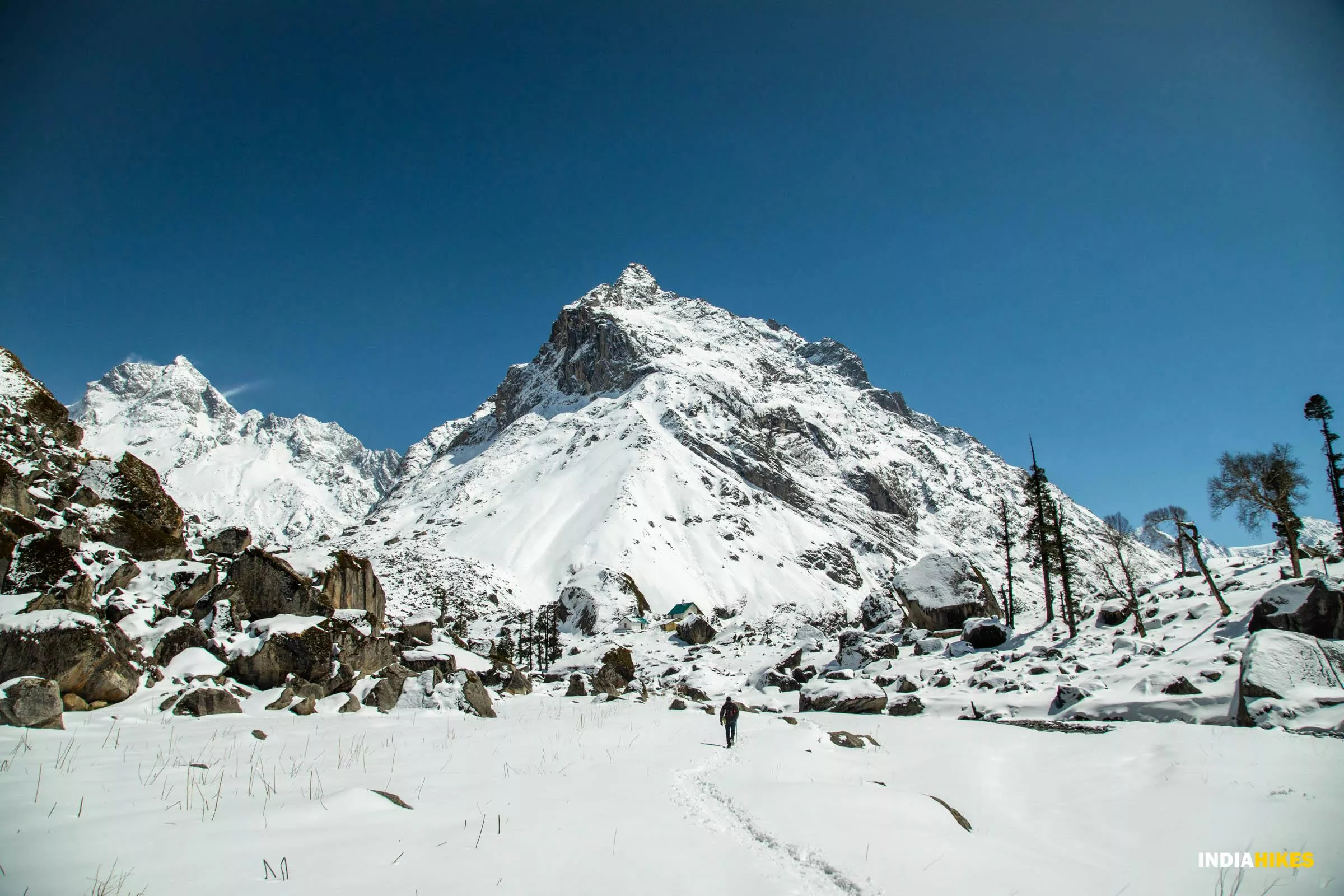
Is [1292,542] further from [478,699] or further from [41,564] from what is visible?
[41,564]

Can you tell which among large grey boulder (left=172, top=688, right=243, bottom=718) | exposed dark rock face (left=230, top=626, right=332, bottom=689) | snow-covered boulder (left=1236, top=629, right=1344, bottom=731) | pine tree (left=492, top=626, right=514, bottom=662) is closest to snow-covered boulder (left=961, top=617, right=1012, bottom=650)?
snow-covered boulder (left=1236, top=629, right=1344, bottom=731)

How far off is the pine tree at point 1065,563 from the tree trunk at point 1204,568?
5.83 m

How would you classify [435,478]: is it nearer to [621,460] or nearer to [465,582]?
[621,460]

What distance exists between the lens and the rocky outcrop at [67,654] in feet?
40.4

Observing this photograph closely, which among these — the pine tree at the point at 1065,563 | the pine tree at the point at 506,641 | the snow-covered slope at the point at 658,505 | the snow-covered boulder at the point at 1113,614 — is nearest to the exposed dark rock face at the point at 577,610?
the snow-covered slope at the point at 658,505

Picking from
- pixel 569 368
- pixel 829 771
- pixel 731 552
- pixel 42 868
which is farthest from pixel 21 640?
pixel 569 368

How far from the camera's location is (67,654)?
506 inches

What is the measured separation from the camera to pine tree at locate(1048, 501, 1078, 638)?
30.9 meters

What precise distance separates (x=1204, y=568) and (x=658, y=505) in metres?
97.4

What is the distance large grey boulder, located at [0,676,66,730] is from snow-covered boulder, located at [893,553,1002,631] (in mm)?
39766

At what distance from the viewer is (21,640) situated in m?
12.4

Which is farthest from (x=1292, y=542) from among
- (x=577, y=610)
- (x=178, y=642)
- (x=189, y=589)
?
(x=577, y=610)

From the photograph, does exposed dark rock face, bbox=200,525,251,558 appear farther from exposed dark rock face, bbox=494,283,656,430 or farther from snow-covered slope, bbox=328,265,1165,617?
exposed dark rock face, bbox=494,283,656,430

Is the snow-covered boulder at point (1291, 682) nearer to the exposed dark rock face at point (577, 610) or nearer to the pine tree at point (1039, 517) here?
the pine tree at point (1039, 517)
